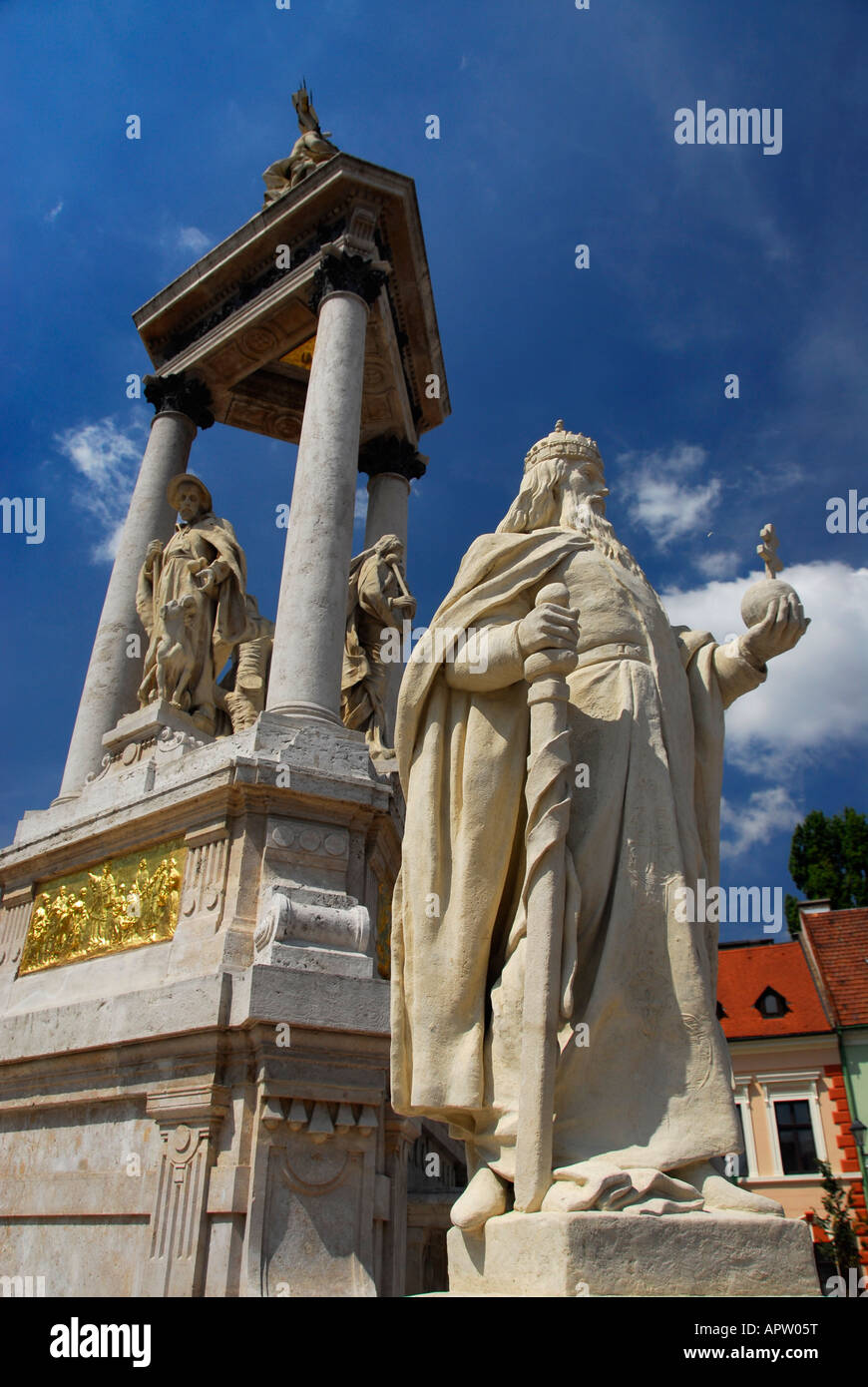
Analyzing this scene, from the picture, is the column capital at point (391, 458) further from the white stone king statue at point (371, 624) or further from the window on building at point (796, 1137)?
the window on building at point (796, 1137)

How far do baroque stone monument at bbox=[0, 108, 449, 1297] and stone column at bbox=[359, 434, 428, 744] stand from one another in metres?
2.33

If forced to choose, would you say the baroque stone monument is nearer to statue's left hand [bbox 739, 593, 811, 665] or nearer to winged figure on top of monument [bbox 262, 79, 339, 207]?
winged figure on top of monument [bbox 262, 79, 339, 207]

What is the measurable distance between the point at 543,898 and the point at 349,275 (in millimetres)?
9866

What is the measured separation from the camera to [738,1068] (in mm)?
28422

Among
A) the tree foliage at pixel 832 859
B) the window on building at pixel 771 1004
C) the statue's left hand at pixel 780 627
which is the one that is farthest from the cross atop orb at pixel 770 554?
the tree foliage at pixel 832 859

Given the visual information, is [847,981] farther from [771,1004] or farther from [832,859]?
[832,859]

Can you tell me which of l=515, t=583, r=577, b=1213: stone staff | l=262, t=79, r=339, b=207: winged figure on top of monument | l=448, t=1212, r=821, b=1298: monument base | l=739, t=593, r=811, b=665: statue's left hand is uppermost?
l=262, t=79, r=339, b=207: winged figure on top of monument

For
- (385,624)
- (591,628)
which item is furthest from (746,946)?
(591,628)

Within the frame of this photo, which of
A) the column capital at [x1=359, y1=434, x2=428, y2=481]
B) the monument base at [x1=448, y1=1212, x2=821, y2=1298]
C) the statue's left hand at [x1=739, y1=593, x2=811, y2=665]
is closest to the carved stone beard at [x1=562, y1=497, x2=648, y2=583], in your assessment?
the statue's left hand at [x1=739, y1=593, x2=811, y2=665]

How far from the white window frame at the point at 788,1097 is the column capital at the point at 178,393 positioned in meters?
24.2

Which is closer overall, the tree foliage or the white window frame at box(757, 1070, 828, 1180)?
Result: the white window frame at box(757, 1070, 828, 1180)

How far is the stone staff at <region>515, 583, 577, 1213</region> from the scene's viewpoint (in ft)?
10.3
